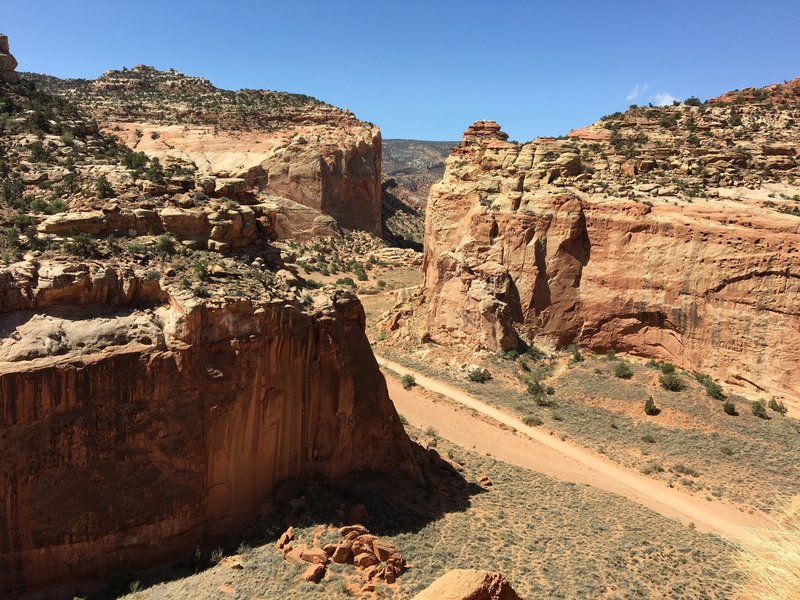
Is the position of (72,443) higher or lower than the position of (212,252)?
lower

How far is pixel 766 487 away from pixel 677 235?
40.2ft

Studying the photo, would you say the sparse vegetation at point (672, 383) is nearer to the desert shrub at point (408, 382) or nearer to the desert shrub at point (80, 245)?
the desert shrub at point (408, 382)

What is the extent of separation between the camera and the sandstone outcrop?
905 centimetres

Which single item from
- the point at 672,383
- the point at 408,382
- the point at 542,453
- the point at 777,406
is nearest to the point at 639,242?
the point at 672,383

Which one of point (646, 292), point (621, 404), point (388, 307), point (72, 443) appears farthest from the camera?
point (388, 307)

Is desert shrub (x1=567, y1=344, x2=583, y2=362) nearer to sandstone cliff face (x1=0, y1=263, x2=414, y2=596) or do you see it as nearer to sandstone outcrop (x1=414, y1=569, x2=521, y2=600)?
sandstone cliff face (x1=0, y1=263, x2=414, y2=596)

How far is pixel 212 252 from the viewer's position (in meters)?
15.8

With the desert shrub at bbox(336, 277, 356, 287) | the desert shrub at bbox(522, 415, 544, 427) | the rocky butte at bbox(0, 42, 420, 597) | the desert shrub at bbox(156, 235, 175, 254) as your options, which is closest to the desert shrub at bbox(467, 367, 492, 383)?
the desert shrub at bbox(522, 415, 544, 427)

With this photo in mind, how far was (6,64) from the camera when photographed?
23.5 m

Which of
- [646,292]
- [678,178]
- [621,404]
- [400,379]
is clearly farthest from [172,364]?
[678,178]

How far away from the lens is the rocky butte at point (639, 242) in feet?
86.3

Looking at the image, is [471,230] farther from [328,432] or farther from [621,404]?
[328,432]

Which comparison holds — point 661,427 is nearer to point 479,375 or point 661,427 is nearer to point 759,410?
point 759,410

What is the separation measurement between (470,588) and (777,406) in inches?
860
